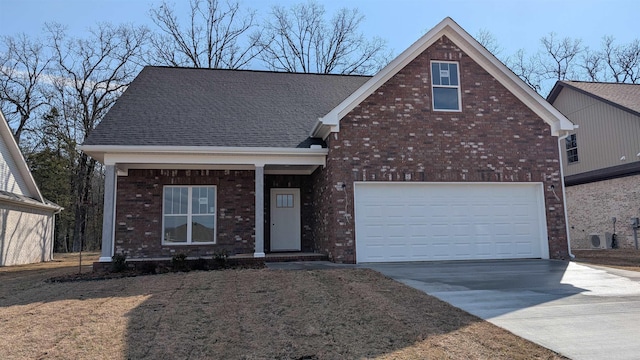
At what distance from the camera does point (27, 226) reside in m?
17.7

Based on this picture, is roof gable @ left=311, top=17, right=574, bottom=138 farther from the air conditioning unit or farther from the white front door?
the air conditioning unit

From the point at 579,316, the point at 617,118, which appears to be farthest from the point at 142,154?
the point at 617,118

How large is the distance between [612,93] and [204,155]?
1841 cm

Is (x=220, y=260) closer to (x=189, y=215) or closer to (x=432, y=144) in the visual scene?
(x=189, y=215)

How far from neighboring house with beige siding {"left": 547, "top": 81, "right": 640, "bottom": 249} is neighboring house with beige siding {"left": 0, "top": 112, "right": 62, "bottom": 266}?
22881 millimetres

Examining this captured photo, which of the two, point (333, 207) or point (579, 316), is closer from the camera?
point (579, 316)

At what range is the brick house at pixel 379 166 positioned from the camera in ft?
38.5

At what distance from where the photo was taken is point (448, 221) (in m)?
12.1

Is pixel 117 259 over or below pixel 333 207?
below

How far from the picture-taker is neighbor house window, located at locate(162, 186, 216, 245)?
13.0 meters

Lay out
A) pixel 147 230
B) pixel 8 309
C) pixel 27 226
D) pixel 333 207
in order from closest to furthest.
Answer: pixel 8 309, pixel 333 207, pixel 147 230, pixel 27 226

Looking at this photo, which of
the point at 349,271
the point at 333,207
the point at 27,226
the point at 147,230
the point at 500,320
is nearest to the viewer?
the point at 500,320

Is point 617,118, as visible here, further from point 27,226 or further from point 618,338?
point 27,226

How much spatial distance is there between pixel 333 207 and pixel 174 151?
4369 mm
